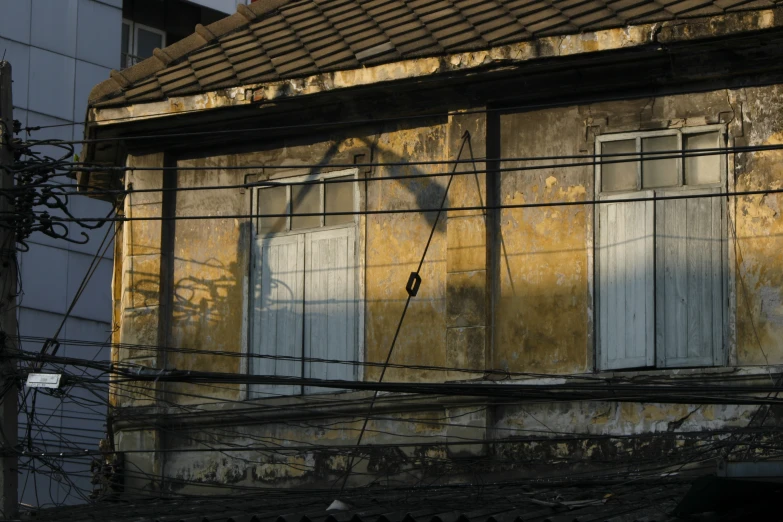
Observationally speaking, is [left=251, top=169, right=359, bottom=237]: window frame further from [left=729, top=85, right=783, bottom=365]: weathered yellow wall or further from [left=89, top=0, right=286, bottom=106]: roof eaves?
[left=729, top=85, right=783, bottom=365]: weathered yellow wall

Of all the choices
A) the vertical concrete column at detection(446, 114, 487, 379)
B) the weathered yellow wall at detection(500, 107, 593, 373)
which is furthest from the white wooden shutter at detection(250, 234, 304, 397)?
the weathered yellow wall at detection(500, 107, 593, 373)

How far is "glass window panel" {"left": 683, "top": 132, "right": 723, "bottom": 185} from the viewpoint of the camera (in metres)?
11.5

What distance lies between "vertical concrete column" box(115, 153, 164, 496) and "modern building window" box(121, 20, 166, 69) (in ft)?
36.4

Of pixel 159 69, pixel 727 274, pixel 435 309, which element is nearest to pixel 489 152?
pixel 435 309

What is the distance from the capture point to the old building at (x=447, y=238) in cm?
1123

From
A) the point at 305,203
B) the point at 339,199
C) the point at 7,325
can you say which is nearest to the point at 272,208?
the point at 305,203

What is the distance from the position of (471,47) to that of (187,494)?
466 cm

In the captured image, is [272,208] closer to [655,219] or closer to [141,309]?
[141,309]

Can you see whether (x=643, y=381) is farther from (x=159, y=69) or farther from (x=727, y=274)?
(x=159, y=69)

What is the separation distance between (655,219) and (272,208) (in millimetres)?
3599

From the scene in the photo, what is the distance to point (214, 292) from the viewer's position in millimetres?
13375

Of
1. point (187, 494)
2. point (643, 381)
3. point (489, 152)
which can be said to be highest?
point (489, 152)

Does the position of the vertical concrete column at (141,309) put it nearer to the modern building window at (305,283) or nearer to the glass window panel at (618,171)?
the modern building window at (305,283)

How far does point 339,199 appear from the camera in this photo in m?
13.0
